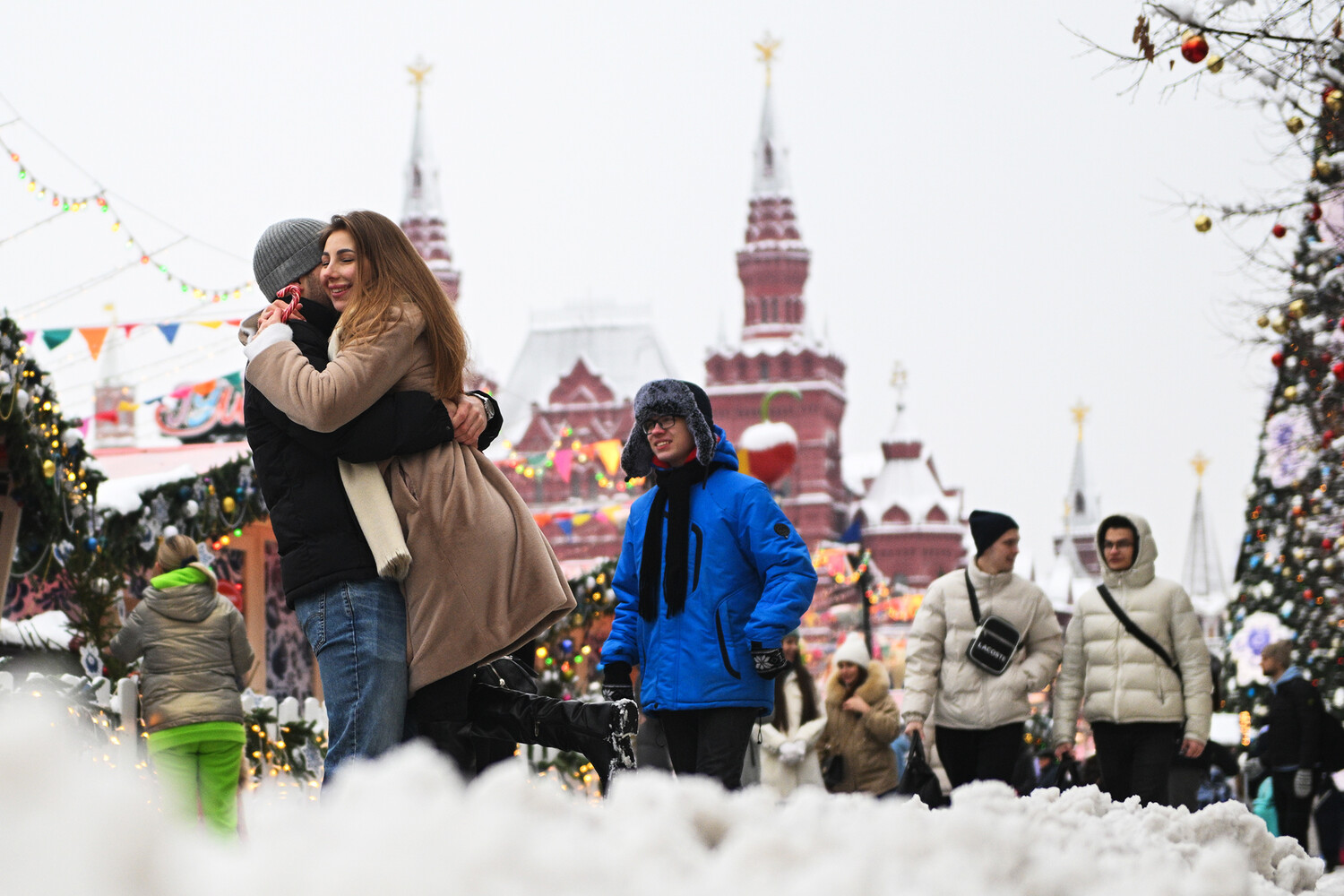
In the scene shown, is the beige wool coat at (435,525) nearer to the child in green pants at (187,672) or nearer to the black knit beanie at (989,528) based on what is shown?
the black knit beanie at (989,528)

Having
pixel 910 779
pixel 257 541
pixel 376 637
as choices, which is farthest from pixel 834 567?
pixel 376 637

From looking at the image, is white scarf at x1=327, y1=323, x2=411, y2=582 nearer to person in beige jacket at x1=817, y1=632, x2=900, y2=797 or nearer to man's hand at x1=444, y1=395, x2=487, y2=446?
man's hand at x1=444, y1=395, x2=487, y2=446

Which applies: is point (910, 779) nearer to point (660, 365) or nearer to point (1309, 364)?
point (1309, 364)

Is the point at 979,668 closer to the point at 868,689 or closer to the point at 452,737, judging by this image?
the point at 868,689

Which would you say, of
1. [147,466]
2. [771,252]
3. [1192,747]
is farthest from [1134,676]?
[771,252]

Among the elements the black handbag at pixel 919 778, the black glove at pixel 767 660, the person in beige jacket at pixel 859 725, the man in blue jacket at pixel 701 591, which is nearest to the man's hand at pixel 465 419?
the man in blue jacket at pixel 701 591

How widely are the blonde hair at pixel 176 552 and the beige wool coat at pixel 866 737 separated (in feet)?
9.46

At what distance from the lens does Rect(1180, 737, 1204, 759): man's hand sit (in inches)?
218

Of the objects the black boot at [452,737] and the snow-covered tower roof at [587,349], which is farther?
the snow-covered tower roof at [587,349]

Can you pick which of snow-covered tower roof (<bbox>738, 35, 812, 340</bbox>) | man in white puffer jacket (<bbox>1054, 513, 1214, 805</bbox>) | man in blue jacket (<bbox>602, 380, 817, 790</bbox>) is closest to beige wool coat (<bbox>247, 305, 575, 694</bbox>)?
man in blue jacket (<bbox>602, 380, 817, 790</bbox>)

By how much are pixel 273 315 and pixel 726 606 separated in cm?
156

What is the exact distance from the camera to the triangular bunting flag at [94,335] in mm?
17266

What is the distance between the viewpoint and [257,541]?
14430mm

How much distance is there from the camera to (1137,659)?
5719 mm
